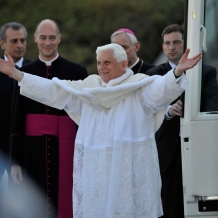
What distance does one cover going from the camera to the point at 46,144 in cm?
777

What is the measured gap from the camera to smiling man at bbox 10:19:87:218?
7.74m

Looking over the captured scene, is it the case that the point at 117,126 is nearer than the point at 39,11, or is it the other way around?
the point at 117,126

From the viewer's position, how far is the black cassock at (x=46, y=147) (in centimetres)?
774

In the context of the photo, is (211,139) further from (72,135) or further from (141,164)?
(72,135)

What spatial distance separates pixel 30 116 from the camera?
306 inches

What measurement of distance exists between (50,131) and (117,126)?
1.17 metres

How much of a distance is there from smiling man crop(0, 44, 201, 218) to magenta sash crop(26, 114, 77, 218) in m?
0.76

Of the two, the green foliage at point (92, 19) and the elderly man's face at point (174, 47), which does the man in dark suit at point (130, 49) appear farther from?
the green foliage at point (92, 19)

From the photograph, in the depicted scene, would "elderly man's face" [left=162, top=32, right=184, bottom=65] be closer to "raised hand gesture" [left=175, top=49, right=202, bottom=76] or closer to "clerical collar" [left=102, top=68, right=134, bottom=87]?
"clerical collar" [left=102, top=68, right=134, bottom=87]

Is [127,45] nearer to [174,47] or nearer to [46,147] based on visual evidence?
[174,47]

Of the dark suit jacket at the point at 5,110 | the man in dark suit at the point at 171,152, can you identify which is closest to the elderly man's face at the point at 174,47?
the man in dark suit at the point at 171,152

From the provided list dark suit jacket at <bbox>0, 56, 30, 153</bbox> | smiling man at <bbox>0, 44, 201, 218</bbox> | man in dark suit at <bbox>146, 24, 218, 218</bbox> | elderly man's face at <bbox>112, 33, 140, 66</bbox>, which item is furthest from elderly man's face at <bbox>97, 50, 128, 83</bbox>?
elderly man's face at <bbox>112, 33, 140, 66</bbox>

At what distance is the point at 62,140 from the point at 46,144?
157 mm

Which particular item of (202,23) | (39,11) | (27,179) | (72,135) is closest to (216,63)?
(202,23)
